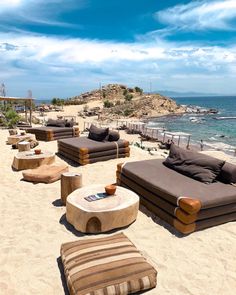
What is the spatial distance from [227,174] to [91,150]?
206 inches

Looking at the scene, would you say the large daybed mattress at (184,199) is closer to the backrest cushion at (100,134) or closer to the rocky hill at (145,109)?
the backrest cushion at (100,134)

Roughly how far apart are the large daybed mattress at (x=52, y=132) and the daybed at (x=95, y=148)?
3.34 m

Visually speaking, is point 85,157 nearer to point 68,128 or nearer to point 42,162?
point 42,162

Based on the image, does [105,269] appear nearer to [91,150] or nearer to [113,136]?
[91,150]

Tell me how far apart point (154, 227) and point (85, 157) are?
16.2ft

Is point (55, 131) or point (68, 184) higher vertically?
point (55, 131)

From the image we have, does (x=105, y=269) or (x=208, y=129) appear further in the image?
(x=208, y=129)

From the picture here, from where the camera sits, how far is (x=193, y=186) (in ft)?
18.1

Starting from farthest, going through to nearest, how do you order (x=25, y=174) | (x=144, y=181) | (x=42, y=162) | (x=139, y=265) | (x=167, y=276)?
(x=42, y=162) < (x=25, y=174) < (x=144, y=181) < (x=167, y=276) < (x=139, y=265)

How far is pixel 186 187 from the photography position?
5469 millimetres

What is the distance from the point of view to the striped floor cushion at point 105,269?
3.16 metres

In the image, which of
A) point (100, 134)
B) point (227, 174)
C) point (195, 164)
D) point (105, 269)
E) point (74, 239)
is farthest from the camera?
point (100, 134)

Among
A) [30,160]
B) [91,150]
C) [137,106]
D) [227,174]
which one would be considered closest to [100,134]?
[91,150]

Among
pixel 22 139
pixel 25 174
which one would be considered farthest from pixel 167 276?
pixel 22 139
